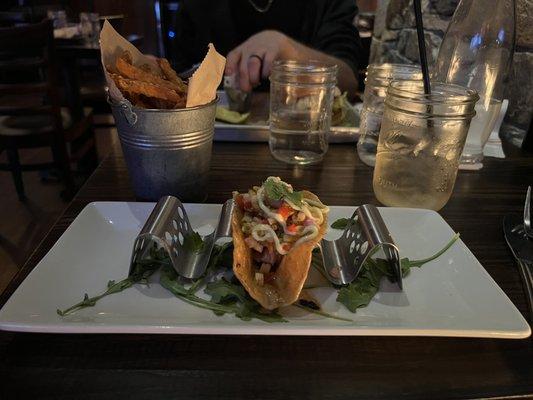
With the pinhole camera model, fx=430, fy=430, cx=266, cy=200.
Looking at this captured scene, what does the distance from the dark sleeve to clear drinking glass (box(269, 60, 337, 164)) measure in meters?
1.06

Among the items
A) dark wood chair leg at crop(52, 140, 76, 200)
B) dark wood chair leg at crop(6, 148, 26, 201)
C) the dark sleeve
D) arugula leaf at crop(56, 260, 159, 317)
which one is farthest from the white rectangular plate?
dark wood chair leg at crop(6, 148, 26, 201)

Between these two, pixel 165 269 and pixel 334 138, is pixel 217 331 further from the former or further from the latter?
pixel 334 138

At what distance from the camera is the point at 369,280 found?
0.63m

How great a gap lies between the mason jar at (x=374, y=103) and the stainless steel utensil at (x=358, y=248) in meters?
0.40

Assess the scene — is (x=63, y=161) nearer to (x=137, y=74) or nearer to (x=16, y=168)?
(x=16, y=168)

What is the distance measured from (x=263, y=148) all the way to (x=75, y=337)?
78cm

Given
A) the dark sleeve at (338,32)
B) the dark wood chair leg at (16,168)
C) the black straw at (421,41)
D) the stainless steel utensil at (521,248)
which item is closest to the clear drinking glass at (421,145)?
the black straw at (421,41)

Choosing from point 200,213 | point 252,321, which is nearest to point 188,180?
point 200,213

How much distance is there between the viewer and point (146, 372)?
0.46 m

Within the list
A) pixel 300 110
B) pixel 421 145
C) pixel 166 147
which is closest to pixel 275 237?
pixel 166 147

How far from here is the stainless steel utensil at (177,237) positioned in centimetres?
61

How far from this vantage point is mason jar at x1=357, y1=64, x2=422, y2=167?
1064 millimetres

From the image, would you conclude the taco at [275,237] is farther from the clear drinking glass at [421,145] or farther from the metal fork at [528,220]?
the metal fork at [528,220]

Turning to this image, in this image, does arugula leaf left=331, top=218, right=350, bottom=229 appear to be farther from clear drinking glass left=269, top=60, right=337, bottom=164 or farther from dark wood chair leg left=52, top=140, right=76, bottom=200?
dark wood chair leg left=52, top=140, right=76, bottom=200
